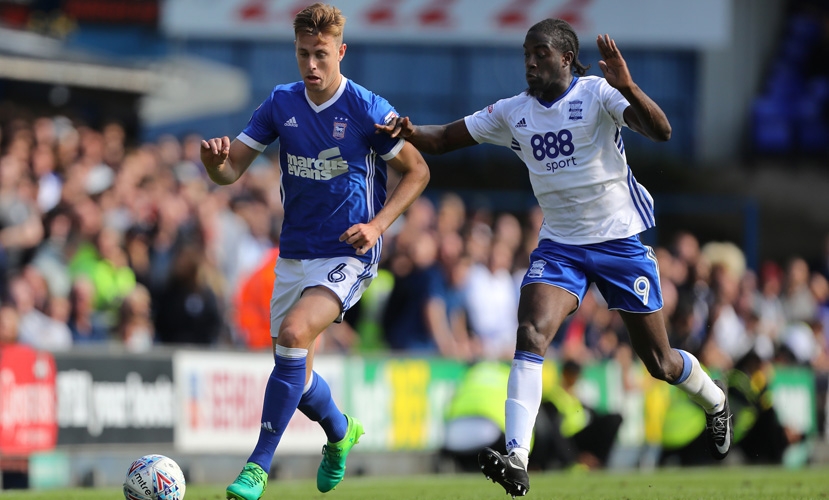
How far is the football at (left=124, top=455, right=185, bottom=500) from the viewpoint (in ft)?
25.1

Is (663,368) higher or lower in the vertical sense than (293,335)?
lower

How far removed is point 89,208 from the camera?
1336 cm

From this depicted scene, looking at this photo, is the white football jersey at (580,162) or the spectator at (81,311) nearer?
the white football jersey at (580,162)

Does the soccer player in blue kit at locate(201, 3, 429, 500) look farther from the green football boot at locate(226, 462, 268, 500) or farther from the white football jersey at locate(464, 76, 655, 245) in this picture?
the white football jersey at locate(464, 76, 655, 245)

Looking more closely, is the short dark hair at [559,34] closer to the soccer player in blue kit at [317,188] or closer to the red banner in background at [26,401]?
the soccer player in blue kit at [317,188]

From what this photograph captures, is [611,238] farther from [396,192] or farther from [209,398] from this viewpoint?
[209,398]

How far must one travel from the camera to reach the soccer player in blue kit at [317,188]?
25.9ft

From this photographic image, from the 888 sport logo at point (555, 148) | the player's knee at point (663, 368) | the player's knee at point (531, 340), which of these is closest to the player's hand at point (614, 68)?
the 888 sport logo at point (555, 148)

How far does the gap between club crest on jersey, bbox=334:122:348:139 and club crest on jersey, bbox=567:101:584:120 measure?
1353 millimetres

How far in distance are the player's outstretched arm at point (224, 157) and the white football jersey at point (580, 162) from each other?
5.31ft

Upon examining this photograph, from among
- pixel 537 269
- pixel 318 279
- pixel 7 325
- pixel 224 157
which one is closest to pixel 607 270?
pixel 537 269

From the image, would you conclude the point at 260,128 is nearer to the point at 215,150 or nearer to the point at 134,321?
the point at 215,150

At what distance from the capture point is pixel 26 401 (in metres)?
11.4

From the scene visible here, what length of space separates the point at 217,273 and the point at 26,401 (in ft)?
10.7
